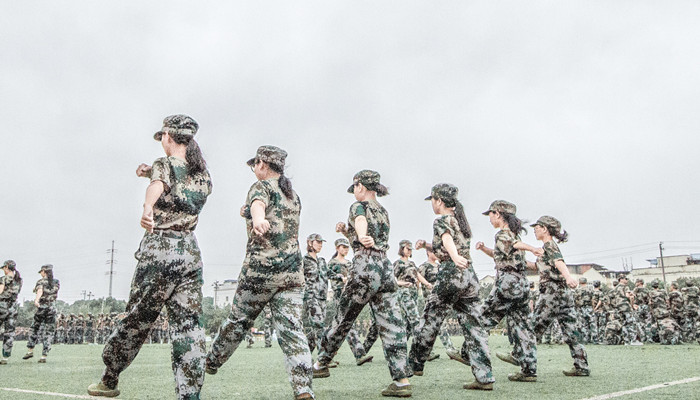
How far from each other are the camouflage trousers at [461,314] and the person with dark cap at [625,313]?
13.7 m

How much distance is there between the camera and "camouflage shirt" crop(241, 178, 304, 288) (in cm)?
444

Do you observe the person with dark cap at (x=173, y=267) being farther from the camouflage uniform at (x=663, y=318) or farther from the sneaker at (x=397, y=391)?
the camouflage uniform at (x=663, y=318)

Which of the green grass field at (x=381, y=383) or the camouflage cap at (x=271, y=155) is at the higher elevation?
the camouflage cap at (x=271, y=155)

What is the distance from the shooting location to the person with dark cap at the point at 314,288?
10898mm

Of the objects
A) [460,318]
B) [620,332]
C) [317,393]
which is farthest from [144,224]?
[620,332]

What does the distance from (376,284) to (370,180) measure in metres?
1.16

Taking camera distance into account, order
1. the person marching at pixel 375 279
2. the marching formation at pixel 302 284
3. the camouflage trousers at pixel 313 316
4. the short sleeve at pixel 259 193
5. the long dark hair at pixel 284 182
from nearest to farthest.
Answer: the marching formation at pixel 302 284 → the short sleeve at pixel 259 193 → the long dark hair at pixel 284 182 → the person marching at pixel 375 279 → the camouflage trousers at pixel 313 316

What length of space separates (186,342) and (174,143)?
1570 mm

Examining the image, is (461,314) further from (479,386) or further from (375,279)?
(375,279)

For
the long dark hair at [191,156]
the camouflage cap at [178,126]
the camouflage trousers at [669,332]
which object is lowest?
the camouflage trousers at [669,332]

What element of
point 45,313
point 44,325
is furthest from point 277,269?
point 44,325

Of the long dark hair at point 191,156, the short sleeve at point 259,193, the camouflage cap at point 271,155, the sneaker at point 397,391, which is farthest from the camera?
the sneaker at point 397,391

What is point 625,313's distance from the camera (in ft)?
58.5

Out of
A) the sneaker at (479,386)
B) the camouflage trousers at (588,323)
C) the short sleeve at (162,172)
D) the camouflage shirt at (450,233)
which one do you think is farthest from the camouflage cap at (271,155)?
the camouflage trousers at (588,323)
